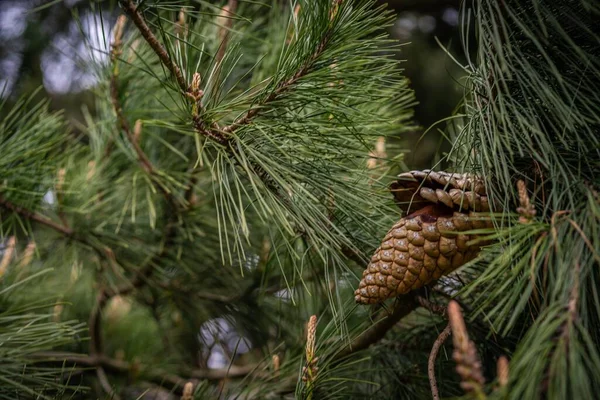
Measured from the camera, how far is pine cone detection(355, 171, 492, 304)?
51 cm

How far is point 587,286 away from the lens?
0.46 meters

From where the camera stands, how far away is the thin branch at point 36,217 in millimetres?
909

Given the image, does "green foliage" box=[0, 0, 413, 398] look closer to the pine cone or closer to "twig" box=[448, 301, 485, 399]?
the pine cone

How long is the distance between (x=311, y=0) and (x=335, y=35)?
0.04 m

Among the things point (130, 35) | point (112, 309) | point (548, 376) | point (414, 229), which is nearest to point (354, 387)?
point (414, 229)

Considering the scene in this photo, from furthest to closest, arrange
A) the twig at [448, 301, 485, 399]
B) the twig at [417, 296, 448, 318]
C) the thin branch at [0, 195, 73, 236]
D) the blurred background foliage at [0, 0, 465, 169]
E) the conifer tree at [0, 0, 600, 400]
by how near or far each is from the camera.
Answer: the blurred background foliage at [0, 0, 465, 169] → the thin branch at [0, 195, 73, 236] → the twig at [417, 296, 448, 318] → the conifer tree at [0, 0, 600, 400] → the twig at [448, 301, 485, 399]

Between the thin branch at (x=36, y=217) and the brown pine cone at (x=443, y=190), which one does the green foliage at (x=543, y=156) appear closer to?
the brown pine cone at (x=443, y=190)

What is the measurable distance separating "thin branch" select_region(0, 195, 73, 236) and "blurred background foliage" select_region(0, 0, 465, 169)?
0.69 metres

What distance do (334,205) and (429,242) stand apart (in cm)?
13

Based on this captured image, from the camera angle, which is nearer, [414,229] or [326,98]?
[414,229]

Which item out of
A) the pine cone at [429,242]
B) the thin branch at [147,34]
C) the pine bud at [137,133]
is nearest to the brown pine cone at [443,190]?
the pine cone at [429,242]

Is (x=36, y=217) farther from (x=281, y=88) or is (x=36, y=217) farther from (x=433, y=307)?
(x=433, y=307)

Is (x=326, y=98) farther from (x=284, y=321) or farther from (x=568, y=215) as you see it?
(x=284, y=321)

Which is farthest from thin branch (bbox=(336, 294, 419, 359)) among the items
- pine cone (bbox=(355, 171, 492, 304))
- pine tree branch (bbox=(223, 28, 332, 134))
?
pine tree branch (bbox=(223, 28, 332, 134))
